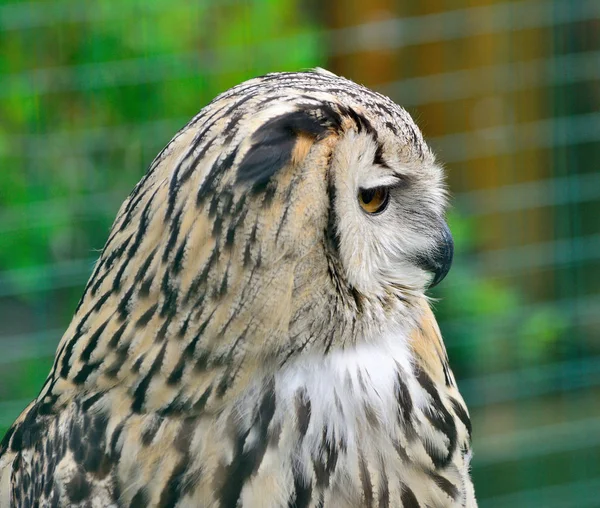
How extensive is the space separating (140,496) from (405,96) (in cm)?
227

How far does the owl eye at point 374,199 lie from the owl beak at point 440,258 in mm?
158

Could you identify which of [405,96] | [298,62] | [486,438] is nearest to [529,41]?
[405,96]

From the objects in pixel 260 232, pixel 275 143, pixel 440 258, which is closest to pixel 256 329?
pixel 260 232

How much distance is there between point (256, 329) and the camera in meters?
1.47

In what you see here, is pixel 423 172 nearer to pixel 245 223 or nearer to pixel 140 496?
pixel 245 223

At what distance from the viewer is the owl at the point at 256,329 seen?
1.45 meters

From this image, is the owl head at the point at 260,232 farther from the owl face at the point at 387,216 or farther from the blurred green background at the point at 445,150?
the blurred green background at the point at 445,150

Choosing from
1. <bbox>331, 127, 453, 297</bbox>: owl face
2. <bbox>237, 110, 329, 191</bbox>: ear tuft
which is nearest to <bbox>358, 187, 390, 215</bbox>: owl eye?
<bbox>331, 127, 453, 297</bbox>: owl face

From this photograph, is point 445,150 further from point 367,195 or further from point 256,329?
point 256,329

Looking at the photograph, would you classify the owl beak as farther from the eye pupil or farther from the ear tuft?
the ear tuft

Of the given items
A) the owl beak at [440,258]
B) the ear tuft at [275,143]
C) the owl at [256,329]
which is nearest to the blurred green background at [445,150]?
the owl beak at [440,258]

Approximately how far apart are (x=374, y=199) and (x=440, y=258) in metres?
0.24

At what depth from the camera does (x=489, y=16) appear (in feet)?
11.7


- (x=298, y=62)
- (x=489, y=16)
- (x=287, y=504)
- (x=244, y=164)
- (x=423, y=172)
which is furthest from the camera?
(x=489, y=16)
